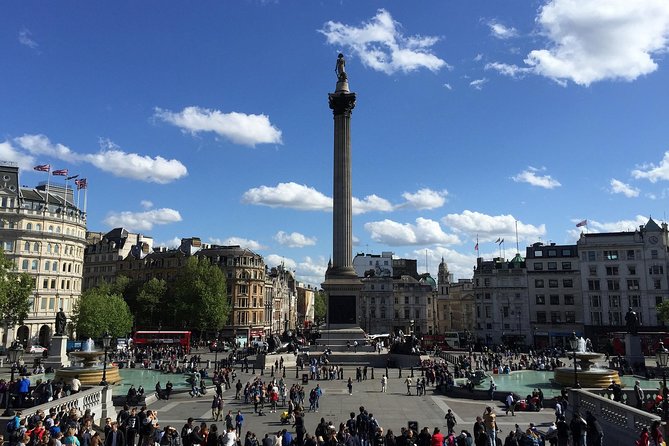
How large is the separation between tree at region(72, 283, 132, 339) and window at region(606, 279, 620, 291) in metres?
70.7

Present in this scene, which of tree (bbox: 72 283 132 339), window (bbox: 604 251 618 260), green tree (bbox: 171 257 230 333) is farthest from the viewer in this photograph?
green tree (bbox: 171 257 230 333)

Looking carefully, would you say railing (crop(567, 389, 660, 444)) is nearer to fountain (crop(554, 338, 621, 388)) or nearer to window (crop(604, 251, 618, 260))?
fountain (crop(554, 338, 621, 388))

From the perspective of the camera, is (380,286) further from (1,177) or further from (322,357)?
(1,177)

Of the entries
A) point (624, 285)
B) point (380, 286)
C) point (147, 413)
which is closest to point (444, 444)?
point (147, 413)

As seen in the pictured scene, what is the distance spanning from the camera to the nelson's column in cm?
5712

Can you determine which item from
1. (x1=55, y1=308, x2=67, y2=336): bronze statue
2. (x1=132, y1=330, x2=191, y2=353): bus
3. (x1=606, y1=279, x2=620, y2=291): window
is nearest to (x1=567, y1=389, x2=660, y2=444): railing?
(x1=55, y1=308, x2=67, y2=336): bronze statue

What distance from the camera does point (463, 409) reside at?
92.2 ft

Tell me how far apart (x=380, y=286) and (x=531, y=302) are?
29190 millimetres

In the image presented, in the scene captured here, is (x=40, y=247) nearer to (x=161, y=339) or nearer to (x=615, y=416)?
(x=161, y=339)

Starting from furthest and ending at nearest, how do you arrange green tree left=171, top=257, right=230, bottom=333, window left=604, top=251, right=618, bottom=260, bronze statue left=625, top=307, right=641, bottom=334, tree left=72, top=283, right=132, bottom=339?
green tree left=171, top=257, right=230, bottom=333 → window left=604, top=251, right=618, bottom=260 → tree left=72, top=283, right=132, bottom=339 → bronze statue left=625, top=307, right=641, bottom=334

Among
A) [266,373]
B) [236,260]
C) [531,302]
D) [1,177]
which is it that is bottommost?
[266,373]

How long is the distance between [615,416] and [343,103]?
169 ft

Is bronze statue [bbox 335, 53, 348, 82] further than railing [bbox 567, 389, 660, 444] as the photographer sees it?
Yes

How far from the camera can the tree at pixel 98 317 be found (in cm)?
6450
